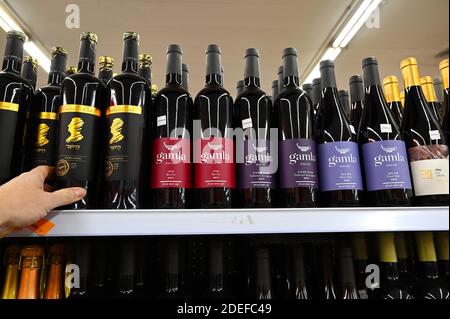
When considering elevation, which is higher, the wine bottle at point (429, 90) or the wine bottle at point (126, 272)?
the wine bottle at point (429, 90)

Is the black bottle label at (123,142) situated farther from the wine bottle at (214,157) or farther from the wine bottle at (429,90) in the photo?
the wine bottle at (429,90)

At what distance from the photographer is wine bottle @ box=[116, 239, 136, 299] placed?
807mm

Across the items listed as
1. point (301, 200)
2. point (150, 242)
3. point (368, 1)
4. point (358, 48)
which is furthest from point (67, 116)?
point (358, 48)

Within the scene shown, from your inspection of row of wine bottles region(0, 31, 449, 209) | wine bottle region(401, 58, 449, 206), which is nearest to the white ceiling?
wine bottle region(401, 58, 449, 206)

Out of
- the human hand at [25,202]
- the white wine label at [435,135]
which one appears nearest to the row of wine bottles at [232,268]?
the human hand at [25,202]

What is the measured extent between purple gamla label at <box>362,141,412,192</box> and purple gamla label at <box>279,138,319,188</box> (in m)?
0.14

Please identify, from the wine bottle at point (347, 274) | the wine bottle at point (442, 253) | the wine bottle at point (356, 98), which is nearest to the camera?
the wine bottle at point (347, 274)

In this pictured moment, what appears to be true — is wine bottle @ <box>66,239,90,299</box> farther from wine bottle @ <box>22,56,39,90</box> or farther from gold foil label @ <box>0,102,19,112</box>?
wine bottle @ <box>22,56,39,90</box>

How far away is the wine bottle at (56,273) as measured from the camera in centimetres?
77

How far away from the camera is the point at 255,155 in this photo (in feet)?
2.55

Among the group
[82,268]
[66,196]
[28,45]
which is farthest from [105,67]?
[28,45]
